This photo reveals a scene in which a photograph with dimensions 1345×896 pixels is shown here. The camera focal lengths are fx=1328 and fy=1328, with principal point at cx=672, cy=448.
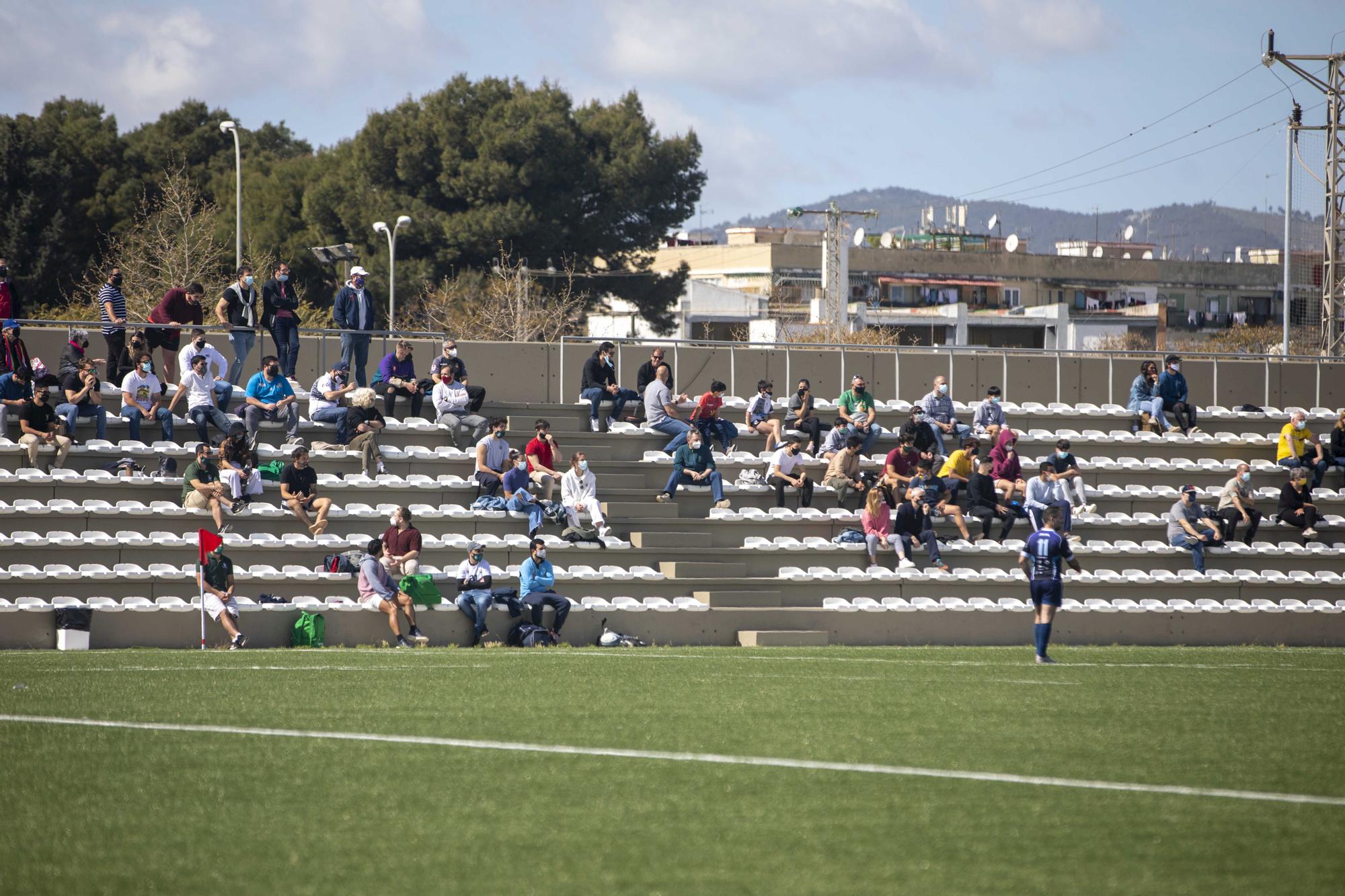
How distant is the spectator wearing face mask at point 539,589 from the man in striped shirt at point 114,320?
7.32 m

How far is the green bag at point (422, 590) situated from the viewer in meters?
15.8

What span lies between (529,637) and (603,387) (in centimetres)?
655

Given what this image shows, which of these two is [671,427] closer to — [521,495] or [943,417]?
[521,495]

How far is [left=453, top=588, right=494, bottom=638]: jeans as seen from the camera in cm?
1558

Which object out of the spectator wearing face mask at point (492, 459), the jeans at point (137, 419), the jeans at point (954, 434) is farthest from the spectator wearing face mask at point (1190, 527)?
the jeans at point (137, 419)

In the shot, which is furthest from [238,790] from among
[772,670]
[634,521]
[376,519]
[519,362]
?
[519,362]

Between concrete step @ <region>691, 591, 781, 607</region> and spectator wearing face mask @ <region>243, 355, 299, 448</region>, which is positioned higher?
spectator wearing face mask @ <region>243, 355, 299, 448</region>

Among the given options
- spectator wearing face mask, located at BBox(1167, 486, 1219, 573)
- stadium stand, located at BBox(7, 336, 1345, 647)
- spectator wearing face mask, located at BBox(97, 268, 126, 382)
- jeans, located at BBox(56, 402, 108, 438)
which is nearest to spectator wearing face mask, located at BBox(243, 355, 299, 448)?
stadium stand, located at BBox(7, 336, 1345, 647)

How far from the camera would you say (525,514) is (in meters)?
17.8

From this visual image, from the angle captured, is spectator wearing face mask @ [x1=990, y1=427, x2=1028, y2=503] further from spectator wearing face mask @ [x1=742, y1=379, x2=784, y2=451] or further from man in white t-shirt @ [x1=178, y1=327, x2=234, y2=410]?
man in white t-shirt @ [x1=178, y1=327, x2=234, y2=410]

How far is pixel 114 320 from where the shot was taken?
18875 millimetres

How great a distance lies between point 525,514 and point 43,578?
5865 millimetres

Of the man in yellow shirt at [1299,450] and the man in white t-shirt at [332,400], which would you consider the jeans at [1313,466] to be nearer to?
the man in yellow shirt at [1299,450]

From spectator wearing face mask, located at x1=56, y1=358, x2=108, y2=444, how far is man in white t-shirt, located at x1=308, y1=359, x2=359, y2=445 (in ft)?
9.08
